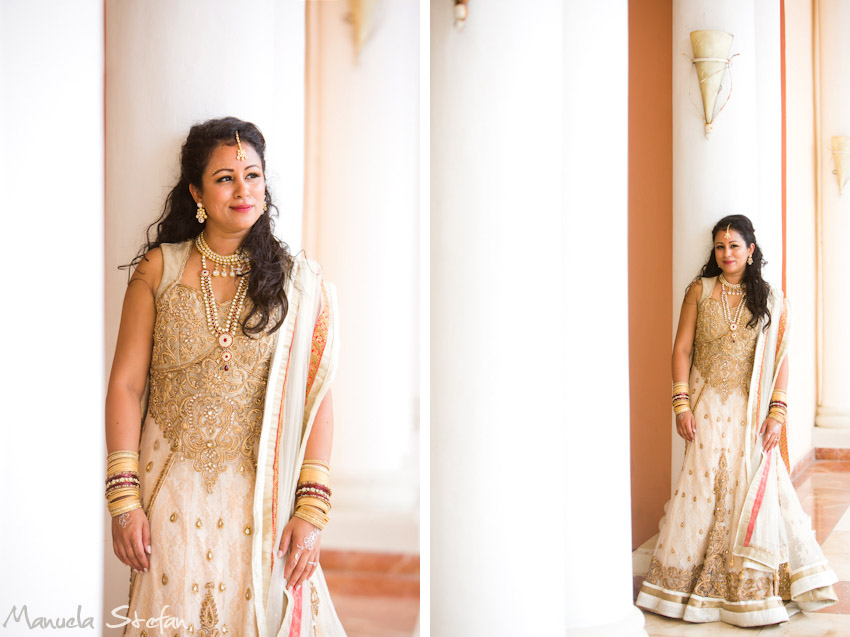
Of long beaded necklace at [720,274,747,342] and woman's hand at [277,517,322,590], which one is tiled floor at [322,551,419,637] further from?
long beaded necklace at [720,274,747,342]

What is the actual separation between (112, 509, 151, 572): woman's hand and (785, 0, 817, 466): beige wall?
5.99 metres

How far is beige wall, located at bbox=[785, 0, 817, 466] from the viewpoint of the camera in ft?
22.2

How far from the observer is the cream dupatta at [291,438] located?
5.45 ft

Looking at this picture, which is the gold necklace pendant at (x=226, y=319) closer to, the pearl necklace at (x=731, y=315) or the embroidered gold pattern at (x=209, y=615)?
the embroidered gold pattern at (x=209, y=615)

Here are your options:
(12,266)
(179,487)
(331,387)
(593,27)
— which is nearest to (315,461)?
(331,387)

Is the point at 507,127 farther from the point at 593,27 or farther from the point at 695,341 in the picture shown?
the point at 695,341

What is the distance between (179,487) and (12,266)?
0.60 m

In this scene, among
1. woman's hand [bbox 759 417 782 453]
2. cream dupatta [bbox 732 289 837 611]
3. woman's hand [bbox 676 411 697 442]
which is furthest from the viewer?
woman's hand [bbox 676 411 697 442]

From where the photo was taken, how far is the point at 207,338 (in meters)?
1.59

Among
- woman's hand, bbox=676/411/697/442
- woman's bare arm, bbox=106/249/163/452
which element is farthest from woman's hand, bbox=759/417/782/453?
woman's bare arm, bbox=106/249/163/452

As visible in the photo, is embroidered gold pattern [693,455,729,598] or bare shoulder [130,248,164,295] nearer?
bare shoulder [130,248,164,295]

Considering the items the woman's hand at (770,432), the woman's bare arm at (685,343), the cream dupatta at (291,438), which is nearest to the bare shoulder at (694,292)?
the woman's bare arm at (685,343)

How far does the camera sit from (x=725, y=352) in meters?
3.92

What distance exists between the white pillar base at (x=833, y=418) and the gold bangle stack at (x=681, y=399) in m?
4.40
